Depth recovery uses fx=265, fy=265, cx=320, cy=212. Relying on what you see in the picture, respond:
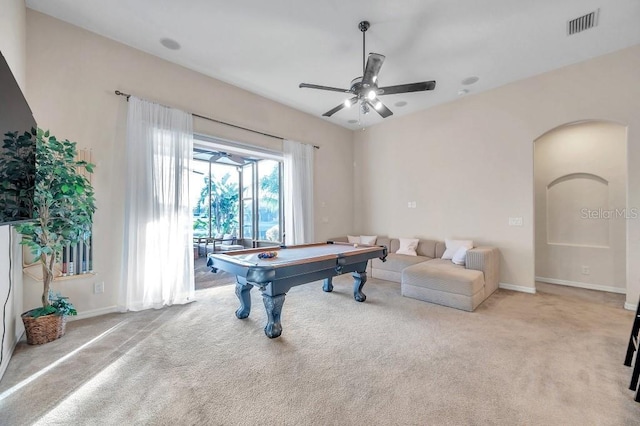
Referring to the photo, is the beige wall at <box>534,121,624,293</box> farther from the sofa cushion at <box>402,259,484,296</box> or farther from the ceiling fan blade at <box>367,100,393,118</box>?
the ceiling fan blade at <box>367,100,393,118</box>

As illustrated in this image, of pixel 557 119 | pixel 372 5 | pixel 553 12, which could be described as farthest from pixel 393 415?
pixel 557 119

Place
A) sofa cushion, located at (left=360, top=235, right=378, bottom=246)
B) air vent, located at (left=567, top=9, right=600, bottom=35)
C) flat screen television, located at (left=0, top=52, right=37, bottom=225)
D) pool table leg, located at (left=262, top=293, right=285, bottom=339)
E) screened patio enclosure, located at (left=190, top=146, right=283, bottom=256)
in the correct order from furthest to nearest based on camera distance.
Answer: screened patio enclosure, located at (left=190, top=146, right=283, bottom=256) < sofa cushion, located at (left=360, top=235, right=378, bottom=246) < air vent, located at (left=567, top=9, right=600, bottom=35) < pool table leg, located at (left=262, top=293, right=285, bottom=339) < flat screen television, located at (left=0, top=52, right=37, bottom=225)

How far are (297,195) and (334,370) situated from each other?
3.73 m

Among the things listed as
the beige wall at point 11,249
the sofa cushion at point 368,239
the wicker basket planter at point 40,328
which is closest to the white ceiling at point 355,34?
the beige wall at point 11,249

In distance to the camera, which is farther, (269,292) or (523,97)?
(523,97)

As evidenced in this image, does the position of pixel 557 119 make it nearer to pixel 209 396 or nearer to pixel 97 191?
pixel 209 396

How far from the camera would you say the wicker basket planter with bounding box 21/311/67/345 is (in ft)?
8.40

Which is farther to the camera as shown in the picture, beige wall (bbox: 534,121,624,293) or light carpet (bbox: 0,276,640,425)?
beige wall (bbox: 534,121,624,293)

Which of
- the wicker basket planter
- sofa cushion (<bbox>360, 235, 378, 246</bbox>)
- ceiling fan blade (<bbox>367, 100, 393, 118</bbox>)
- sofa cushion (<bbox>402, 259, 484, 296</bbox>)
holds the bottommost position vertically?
the wicker basket planter

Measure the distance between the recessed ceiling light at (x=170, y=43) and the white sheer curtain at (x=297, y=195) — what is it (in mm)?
2320

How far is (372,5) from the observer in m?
2.75

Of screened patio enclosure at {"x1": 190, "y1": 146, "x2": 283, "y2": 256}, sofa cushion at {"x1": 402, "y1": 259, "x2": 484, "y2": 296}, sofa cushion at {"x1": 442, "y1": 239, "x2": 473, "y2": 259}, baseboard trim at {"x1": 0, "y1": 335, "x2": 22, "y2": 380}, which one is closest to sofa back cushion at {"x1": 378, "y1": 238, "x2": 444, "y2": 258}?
sofa cushion at {"x1": 442, "y1": 239, "x2": 473, "y2": 259}

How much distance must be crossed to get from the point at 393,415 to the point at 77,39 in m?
4.99

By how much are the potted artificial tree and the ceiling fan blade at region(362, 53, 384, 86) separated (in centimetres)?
308
